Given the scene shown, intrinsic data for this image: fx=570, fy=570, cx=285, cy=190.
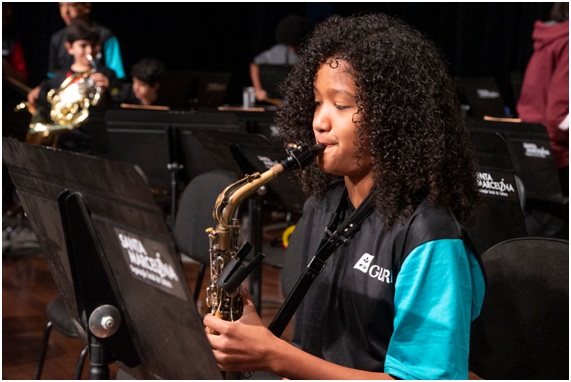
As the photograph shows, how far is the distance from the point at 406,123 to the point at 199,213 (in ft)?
4.82

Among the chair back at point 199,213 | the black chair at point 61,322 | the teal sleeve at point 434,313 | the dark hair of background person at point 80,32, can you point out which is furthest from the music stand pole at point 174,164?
the teal sleeve at point 434,313

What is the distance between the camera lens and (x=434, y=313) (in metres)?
1.09

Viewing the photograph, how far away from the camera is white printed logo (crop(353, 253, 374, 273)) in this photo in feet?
4.03

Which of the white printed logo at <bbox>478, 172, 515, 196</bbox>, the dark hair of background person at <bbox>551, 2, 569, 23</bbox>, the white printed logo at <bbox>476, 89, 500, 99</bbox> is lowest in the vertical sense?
the white printed logo at <bbox>476, 89, 500, 99</bbox>

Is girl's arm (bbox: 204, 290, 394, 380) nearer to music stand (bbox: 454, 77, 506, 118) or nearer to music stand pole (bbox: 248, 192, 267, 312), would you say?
music stand pole (bbox: 248, 192, 267, 312)

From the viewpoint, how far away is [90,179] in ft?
3.33

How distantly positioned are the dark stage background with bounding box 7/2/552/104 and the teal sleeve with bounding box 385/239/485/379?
284 inches

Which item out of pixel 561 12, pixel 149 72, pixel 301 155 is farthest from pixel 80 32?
pixel 301 155

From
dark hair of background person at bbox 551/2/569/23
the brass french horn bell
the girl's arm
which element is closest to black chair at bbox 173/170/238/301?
the girl's arm

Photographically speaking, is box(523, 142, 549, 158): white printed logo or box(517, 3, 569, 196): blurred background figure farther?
box(517, 3, 569, 196): blurred background figure

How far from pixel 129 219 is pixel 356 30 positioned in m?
0.66

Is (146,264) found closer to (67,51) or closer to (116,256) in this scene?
(116,256)

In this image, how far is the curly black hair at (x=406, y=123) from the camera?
1.19 meters

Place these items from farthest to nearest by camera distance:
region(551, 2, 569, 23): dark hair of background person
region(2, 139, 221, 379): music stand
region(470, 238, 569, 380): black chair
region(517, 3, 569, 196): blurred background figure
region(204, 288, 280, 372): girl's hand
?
region(551, 2, 569, 23): dark hair of background person
region(517, 3, 569, 196): blurred background figure
region(470, 238, 569, 380): black chair
region(204, 288, 280, 372): girl's hand
region(2, 139, 221, 379): music stand
